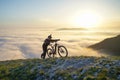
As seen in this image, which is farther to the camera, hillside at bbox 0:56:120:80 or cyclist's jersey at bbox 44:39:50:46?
cyclist's jersey at bbox 44:39:50:46

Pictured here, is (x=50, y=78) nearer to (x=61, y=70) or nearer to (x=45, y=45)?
(x=61, y=70)

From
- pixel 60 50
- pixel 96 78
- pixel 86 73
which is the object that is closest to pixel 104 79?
pixel 96 78

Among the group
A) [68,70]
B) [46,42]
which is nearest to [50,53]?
[46,42]

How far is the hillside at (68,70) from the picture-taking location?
747 inches

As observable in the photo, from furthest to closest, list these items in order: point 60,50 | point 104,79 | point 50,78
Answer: point 60,50 → point 50,78 → point 104,79

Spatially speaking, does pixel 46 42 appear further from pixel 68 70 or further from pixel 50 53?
pixel 68 70

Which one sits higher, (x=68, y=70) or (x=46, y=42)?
(x=46, y=42)

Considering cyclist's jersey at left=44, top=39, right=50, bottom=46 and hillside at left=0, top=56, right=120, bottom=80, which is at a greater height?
cyclist's jersey at left=44, top=39, right=50, bottom=46

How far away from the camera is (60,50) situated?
31.1 metres

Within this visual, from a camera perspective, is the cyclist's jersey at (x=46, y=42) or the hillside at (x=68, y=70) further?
the cyclist's jersey at (x=46, y=42)

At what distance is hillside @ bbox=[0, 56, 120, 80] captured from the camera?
18969mm

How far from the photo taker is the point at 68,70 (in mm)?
21266

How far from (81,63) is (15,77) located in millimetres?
5780

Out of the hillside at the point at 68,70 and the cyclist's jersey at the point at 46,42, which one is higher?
the cyclist's jersey at the point at 46,42
